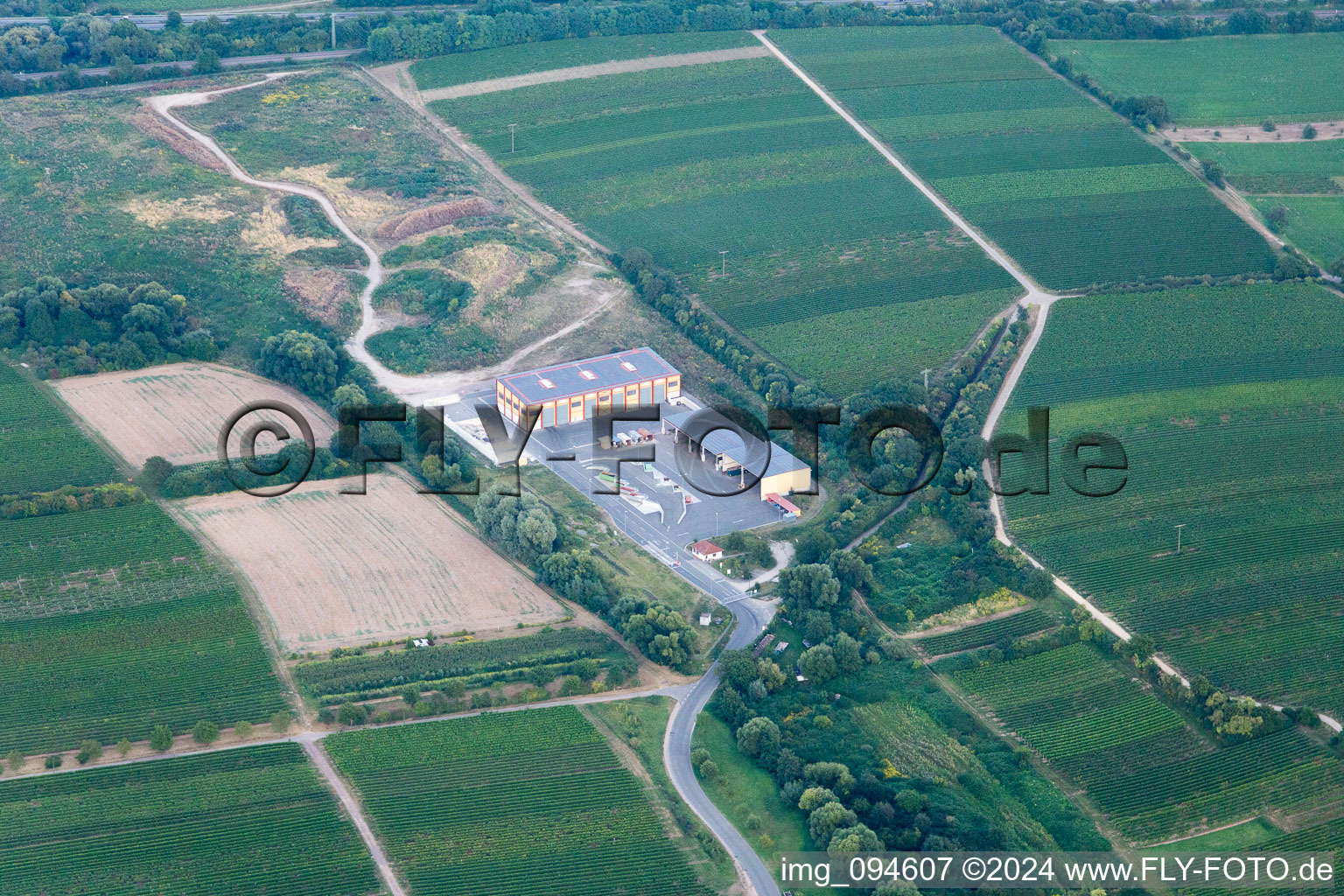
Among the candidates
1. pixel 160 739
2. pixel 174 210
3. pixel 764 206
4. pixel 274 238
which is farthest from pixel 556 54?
pixel 160 739

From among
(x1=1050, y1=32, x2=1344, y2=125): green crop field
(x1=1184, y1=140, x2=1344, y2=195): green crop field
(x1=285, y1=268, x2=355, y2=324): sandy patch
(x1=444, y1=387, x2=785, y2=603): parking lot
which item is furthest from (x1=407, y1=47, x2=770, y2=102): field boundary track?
(x1=444, y1=387, x2=785, y2=603): parking lot

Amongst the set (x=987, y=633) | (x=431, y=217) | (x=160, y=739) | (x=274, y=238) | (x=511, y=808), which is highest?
(x=431, y=217)

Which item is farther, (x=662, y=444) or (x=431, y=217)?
(x=431, y=217)

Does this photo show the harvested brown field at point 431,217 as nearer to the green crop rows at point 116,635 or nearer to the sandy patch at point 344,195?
the sandy patch at point 344,195

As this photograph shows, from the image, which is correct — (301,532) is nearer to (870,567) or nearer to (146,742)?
(146,742)

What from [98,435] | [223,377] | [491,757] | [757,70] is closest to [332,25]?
[757,70]

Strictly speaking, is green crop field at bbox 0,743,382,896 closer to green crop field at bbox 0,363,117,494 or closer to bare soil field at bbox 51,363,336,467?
green crop field at bbox 0,363,117,494

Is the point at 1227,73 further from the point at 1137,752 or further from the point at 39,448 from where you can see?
the point at 39,448
